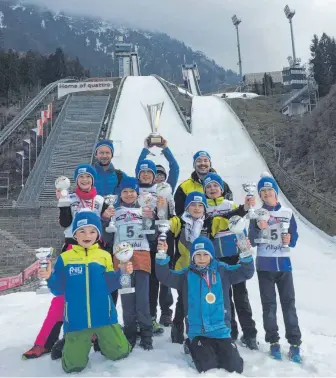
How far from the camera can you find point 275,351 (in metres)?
3.88

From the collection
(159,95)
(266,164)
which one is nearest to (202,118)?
(159,95)

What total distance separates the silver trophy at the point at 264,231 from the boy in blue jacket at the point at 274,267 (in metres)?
0.04

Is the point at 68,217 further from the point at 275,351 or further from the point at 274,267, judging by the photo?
the point at 275,351

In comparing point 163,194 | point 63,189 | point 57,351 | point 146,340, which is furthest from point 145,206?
point 57,351

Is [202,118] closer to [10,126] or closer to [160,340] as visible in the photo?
[10,126]

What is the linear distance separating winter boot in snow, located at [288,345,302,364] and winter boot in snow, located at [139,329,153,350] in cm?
135

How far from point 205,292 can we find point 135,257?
0.79 m

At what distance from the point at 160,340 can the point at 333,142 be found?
15.6 metres

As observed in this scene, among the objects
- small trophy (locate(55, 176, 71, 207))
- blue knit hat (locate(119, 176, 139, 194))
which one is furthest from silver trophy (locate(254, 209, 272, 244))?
small trophy (locate(55, 176, 71, 207))

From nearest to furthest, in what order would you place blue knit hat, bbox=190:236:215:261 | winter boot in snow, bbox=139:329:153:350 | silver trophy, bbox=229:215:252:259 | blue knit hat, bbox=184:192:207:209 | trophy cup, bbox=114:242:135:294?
trophy cup, bbox=114:242:135:294 → silver trophy, bbox=229:215:252:259 → blue knit hat, bbox=190:236:215:261 → winter boot in snow, bbox=139:329:153:350 → blue knit hat, bbox=184:192:207:209

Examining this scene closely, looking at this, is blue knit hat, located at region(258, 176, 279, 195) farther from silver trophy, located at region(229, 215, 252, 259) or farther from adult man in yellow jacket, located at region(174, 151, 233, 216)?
silver trophy, located at region(229, 215, 252, 259)

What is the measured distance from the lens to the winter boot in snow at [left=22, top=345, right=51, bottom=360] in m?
3.67

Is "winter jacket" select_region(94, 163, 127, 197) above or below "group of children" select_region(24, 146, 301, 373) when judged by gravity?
above

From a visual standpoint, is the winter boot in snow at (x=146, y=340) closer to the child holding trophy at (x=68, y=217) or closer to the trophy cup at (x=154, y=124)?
the child holding trophy at (x=68, y=217)
